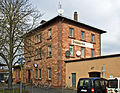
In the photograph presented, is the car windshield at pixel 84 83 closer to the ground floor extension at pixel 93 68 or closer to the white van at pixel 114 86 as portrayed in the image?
the white van at pixel 114 86

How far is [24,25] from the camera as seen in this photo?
20.5 metres

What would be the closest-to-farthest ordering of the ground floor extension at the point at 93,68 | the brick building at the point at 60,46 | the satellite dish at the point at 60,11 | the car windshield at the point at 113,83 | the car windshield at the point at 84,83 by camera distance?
the car windshield at the point at 113,83 → the car windshield at the point at 84,83 → the ground floor extension at the point at 93,68 → the brick building at the point at 60,46 → the satellite dish at the point at 60,11

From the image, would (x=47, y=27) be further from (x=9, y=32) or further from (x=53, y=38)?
(x=9, y=32)

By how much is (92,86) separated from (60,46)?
13990 millimetres

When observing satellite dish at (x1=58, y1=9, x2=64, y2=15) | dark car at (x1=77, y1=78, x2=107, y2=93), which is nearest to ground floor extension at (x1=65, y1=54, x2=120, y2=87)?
dark car at (x1=77, y1=78, x2=107, y2=93)

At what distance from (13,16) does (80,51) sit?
1298 cm

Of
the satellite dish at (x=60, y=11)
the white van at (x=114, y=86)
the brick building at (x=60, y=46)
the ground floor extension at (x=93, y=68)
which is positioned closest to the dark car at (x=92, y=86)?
the white van at (x=114, y=86)

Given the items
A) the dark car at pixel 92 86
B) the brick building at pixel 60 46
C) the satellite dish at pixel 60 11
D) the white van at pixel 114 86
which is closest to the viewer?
the white van at pixel 114 86

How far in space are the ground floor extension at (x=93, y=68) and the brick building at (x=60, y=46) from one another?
1312mm

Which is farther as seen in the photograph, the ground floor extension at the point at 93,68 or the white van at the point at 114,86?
the ground floor extension at the point at 93,68

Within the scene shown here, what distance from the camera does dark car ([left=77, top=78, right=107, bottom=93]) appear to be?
13.6 meters

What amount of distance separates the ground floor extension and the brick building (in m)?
1.31

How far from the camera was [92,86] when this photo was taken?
44.6ft

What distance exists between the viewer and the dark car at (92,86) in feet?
44.6
